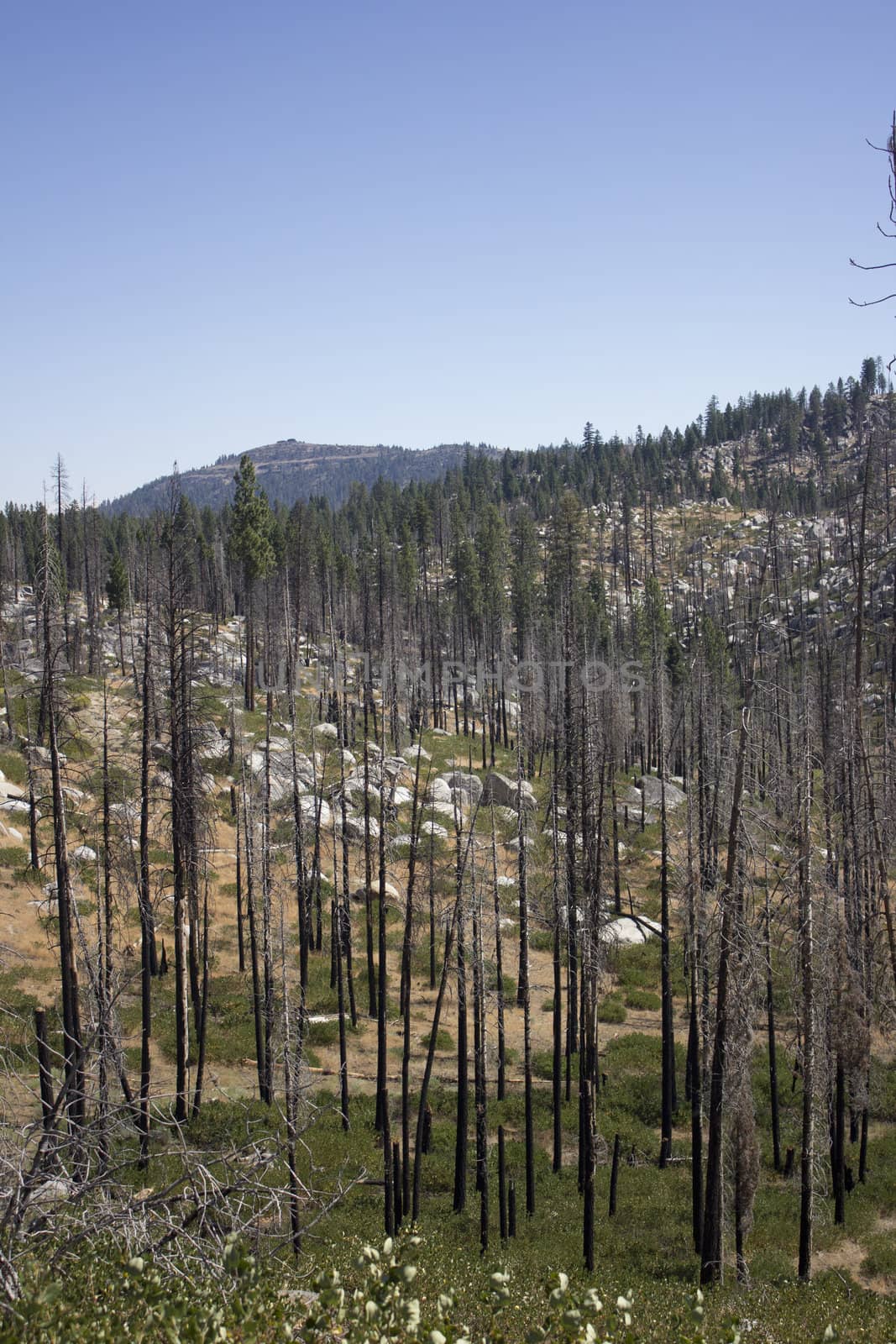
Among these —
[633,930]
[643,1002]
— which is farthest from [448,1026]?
[633,930]

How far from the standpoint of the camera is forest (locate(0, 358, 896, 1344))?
8594 millimetres

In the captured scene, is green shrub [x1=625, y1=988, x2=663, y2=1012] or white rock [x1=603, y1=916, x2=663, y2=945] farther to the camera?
white rock [x1=603, y1=916, x2=663, y2=945]

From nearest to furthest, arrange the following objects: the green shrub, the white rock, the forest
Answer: the forest < the green shrub < the white rock

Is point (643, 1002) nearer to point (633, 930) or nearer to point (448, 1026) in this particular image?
point (633, 930)

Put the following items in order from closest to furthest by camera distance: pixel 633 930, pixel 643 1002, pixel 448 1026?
pixel 448 1026, pixel 643 1002, pixel 633 930

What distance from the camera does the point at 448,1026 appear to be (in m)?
37.4

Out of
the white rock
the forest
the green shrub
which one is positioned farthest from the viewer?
the white rock

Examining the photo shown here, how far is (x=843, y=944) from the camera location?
22844 mm

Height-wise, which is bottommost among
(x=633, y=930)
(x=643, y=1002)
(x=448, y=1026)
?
(x=643, y=1002)

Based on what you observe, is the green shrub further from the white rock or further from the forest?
the white rock

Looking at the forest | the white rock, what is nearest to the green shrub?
the forest

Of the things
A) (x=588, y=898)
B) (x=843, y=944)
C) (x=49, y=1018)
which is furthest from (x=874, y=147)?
(x=49, y=1018)

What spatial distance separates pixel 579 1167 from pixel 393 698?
43.4m

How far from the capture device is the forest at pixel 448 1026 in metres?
8.59
